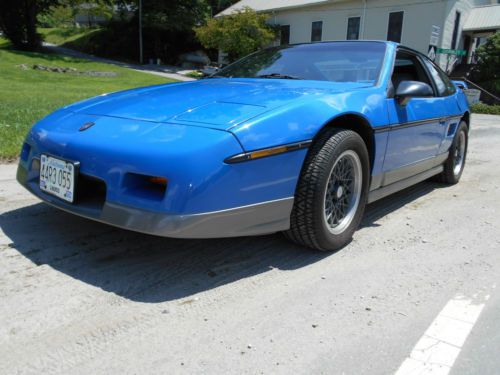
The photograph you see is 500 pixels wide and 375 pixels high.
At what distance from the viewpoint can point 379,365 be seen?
183cm

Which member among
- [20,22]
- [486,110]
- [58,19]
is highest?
[58,19]

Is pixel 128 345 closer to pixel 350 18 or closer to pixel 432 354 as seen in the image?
pixel 432 354

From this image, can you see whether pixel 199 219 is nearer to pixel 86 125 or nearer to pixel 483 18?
pixel 86 125

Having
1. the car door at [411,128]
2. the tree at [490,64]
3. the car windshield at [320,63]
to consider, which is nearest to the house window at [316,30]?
the tree at [490,64]

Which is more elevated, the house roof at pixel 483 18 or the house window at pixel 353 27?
the house roof at pixel 483 18

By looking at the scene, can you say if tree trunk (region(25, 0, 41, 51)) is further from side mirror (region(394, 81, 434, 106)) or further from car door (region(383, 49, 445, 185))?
side mirror (region(394, 81, 434, 106))

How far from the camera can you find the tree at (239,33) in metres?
26.5

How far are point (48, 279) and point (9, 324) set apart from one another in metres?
0.40

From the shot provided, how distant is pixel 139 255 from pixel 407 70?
289cm

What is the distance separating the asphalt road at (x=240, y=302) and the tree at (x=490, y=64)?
21.6 m

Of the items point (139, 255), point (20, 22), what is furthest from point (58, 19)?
point (139, 255)

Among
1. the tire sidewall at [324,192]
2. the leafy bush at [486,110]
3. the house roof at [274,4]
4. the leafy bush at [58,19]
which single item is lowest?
the leafy bush at [486,110]

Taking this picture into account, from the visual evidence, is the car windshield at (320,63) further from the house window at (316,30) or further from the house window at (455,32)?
the house window at (316,30)

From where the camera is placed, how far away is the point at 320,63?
3.57 metres
